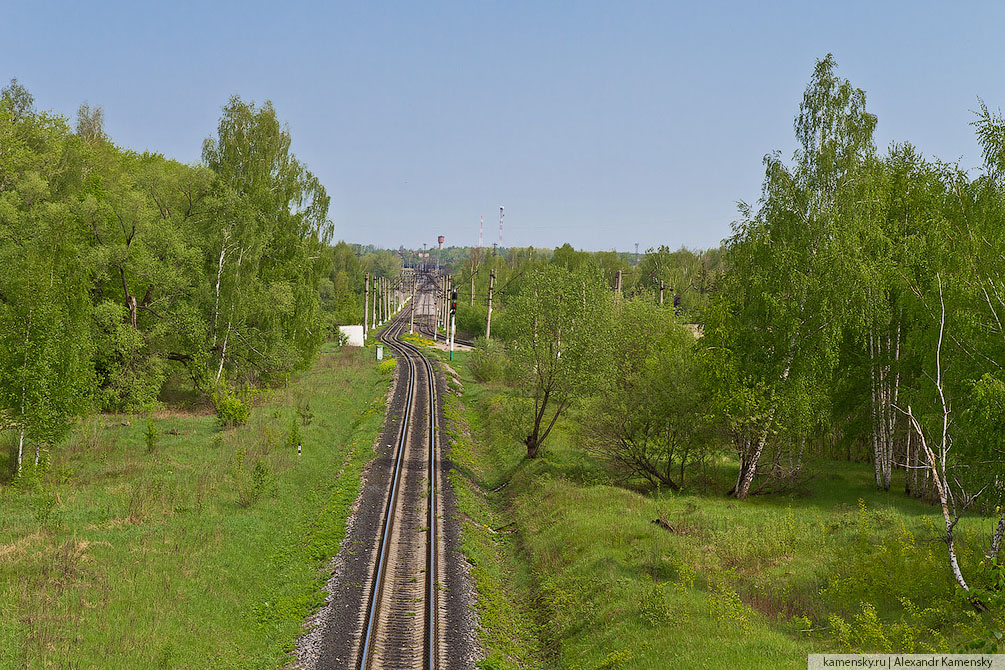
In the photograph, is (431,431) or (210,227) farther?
(210,227)

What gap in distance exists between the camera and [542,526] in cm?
2233

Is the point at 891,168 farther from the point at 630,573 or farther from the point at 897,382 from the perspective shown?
the point at 630,573

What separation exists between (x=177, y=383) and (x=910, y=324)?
39.3 metres

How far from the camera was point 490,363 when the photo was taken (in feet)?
182

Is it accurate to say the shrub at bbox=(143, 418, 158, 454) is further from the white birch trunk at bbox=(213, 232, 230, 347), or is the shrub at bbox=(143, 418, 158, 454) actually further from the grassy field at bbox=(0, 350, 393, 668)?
the white birch trunk at bbox=(213, 232, 230, 347)

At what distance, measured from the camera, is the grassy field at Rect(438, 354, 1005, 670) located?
13.0 meters

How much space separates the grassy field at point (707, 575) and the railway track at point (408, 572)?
129 centimetres

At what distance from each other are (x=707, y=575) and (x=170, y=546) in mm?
14330

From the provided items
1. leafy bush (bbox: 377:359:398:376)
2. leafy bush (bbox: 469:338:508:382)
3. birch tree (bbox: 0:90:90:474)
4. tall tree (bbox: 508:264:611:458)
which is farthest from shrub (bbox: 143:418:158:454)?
leafy bush (bbox: 469:338:508:382)

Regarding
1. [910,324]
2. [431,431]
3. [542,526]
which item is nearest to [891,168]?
[910,324]

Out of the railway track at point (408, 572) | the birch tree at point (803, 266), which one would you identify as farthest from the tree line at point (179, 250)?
the birch tree at point (803, 266)

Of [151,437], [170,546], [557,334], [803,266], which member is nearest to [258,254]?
[151,437]

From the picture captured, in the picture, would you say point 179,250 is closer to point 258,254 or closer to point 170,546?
point 258,254

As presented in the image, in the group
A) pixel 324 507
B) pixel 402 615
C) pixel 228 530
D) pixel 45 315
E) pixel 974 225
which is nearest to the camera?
pixel 402 615
